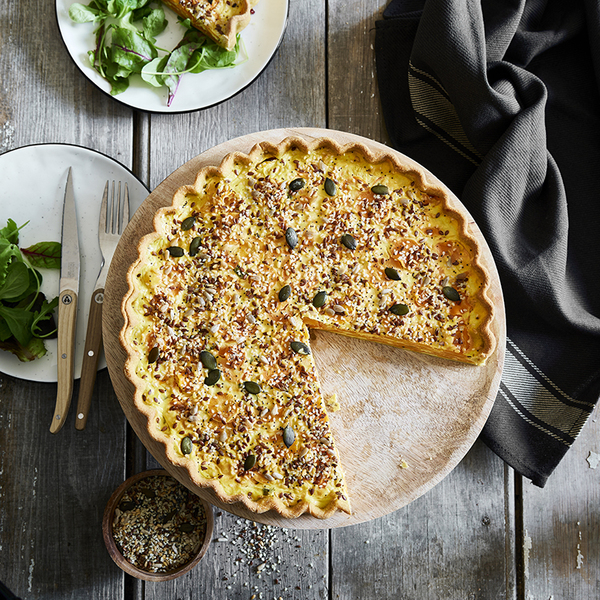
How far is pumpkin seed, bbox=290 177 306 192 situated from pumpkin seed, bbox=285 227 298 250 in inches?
7.5

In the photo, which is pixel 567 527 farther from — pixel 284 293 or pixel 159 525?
pixel 159 525

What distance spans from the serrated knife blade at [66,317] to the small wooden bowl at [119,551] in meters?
0.46

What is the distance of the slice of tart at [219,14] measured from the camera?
2.87m

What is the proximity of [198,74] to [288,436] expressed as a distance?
197 cm

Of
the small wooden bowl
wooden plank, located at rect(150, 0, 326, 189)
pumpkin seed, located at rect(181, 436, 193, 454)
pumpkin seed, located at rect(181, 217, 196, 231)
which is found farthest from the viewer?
wooden plank, located at rect(150, 0, 326, 189)

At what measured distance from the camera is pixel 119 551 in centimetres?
276

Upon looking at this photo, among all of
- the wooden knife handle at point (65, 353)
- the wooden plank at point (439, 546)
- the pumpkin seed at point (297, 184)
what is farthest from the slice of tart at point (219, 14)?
the wooden plank at point (439, 546)

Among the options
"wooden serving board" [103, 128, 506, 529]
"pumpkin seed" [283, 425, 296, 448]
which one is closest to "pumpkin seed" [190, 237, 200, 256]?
"wooden serving board" [103, 128, 506, 529]

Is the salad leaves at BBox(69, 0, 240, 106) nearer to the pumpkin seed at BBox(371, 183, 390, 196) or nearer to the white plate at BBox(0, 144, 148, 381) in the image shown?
the white plate at BBox(0, 144, 148, 381)

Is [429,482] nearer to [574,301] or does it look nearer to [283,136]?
[574,301]

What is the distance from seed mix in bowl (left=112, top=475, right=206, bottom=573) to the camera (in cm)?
278

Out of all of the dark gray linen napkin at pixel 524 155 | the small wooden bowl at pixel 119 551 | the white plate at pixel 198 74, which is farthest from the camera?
the white plate at pixel 198 74

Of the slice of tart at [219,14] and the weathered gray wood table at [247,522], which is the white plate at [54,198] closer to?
the weathered gray wood table at [247,522]

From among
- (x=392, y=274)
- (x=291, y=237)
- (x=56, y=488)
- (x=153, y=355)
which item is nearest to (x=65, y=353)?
(x=153, y=355)
